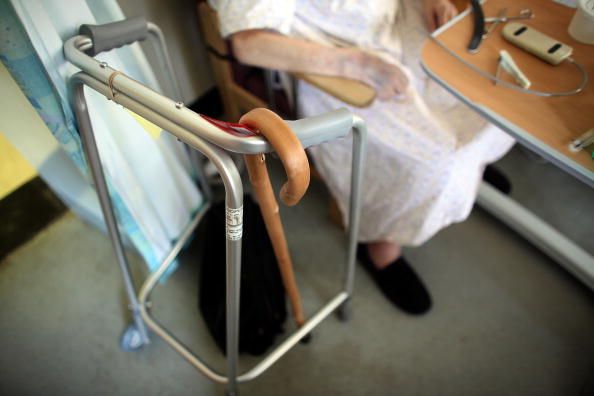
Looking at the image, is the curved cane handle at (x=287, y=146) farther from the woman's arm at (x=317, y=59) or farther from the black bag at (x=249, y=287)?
the black bag at (x=249, y=287)

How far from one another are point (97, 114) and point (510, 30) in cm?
94

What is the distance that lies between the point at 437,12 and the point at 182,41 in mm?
926

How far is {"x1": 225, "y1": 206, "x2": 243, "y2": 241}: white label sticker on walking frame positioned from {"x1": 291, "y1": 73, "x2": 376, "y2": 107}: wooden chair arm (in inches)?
15.5

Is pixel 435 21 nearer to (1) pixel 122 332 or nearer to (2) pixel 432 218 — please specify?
(2) pixel 432 218

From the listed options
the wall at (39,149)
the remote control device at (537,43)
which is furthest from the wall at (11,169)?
the remote control device at (537,43)

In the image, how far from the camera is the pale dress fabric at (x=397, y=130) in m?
0.94

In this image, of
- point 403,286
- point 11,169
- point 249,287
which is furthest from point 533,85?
point 11,169

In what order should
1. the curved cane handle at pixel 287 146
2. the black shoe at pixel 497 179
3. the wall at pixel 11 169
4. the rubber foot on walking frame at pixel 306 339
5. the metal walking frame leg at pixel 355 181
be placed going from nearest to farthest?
the curved cane handle at pixel 287 146 → the metal walking frame leg at pixel 355 181 → the wall at pixel 11 169 → the rubber foot on walking frame at pixel 306 339 → the black shoe at pixel 497 179

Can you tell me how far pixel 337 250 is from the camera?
54.0 inches

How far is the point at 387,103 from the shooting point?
99cm

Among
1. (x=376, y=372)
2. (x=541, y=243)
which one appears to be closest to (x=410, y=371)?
(x=376, y=372)

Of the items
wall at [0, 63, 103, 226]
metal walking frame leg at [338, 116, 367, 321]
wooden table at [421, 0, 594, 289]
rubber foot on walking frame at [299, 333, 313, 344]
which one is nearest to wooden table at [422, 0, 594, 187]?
wooden table at [421, 0, 594, 289]

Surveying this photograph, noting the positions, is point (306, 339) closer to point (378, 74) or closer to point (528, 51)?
point (378, 74)

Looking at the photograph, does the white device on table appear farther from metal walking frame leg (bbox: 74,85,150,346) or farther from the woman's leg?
metal walking frame leg (bbox: 74,85,150,346)
